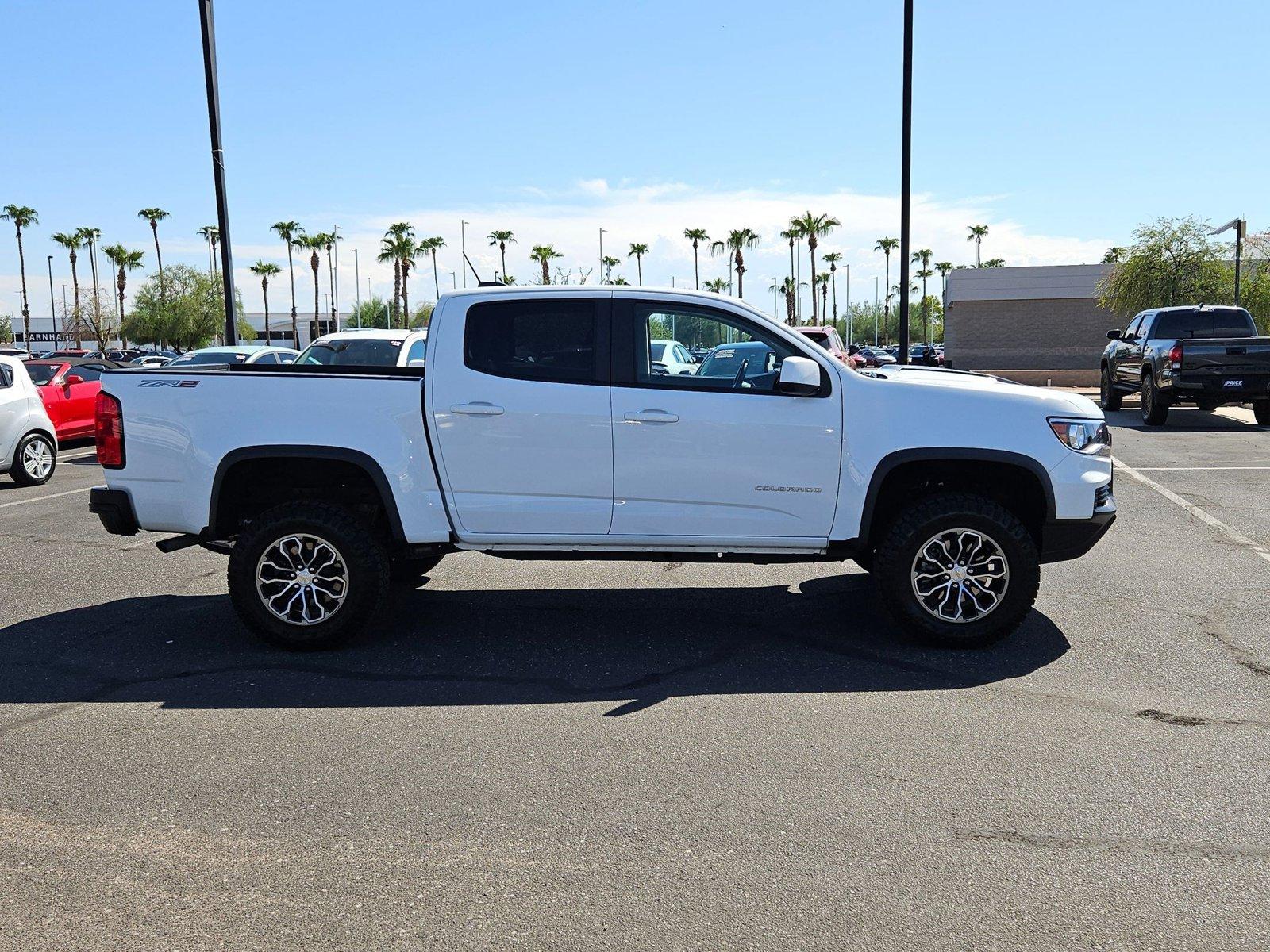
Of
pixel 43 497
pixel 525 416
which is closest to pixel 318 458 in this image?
pixel 525 416

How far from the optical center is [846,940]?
3203 mm

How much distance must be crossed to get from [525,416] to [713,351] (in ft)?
3.64

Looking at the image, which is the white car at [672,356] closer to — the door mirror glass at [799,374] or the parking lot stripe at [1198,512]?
the door mirror glass at [799,374]

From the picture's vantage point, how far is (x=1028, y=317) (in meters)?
49.3

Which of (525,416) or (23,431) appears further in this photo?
(23,431)

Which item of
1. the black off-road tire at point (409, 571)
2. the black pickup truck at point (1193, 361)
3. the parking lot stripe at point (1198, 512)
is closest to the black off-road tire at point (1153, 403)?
the black pickup truck at point (1193, 361)

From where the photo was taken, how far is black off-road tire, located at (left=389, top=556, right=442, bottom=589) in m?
7.66

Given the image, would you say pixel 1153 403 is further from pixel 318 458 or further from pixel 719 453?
pixel 318 458

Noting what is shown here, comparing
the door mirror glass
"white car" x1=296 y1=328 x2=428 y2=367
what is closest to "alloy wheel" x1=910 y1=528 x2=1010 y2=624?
the door mirror glass

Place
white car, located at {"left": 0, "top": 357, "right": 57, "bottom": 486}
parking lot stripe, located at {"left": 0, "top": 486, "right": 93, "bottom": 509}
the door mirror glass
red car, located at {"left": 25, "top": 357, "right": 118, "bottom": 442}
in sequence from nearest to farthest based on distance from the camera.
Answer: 1. the door mirror glass
2. parking lot stripe, located at {"left": 0, "top": 486, "right": 93, "bottom": 509}
3. white car, located at {"left": 0, "top": 357, "right": 57, "bottom": 486}
4. red car, located at {"left": 25, "top": 357, "right": 118, "bottom": 442}

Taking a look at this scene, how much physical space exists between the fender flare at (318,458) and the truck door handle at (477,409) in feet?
1.72

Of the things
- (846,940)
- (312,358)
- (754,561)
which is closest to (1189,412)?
(312,358)

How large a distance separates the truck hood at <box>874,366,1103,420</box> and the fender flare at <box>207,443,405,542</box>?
2795 mm

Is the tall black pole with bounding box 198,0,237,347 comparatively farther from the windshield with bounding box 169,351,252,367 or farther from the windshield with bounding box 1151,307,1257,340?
the windshield with bounding box 1151,307,1257,340
